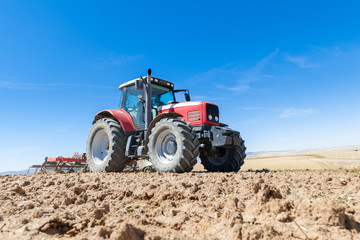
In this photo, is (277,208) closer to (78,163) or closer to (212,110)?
(212,110)

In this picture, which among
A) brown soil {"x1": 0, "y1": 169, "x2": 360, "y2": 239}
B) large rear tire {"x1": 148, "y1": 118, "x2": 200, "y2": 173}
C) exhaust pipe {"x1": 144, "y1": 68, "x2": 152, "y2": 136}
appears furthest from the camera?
exhaust pipe {"x1": 144, "y1": 68, "x2": 152, "y2": 136}

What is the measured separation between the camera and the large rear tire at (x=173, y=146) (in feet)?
18.0

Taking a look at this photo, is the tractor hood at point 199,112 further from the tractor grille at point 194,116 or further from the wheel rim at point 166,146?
the wheel rim at point 166,146

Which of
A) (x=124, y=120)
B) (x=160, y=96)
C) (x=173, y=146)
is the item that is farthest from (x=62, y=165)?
(x=173, y=146)

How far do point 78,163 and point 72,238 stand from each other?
9.70 metres

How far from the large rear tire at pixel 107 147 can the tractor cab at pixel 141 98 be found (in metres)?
0.59

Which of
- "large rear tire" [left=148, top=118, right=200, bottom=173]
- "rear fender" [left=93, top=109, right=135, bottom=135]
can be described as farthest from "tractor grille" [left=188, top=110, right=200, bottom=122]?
"rear fender" [left=93, top=109, right=135, bottom=135]

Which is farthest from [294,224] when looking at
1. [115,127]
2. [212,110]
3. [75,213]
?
[115,127]

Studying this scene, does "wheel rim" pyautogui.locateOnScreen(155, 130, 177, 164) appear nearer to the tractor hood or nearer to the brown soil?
the tractor hood

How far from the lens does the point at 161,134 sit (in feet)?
20.5

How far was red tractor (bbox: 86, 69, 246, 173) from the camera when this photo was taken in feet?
18.9

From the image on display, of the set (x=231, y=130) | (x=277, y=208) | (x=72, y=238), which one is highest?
(x=231, y=130)

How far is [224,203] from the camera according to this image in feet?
8.02

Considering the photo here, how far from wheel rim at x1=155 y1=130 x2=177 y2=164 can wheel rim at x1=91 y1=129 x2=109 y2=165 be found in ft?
8.12
